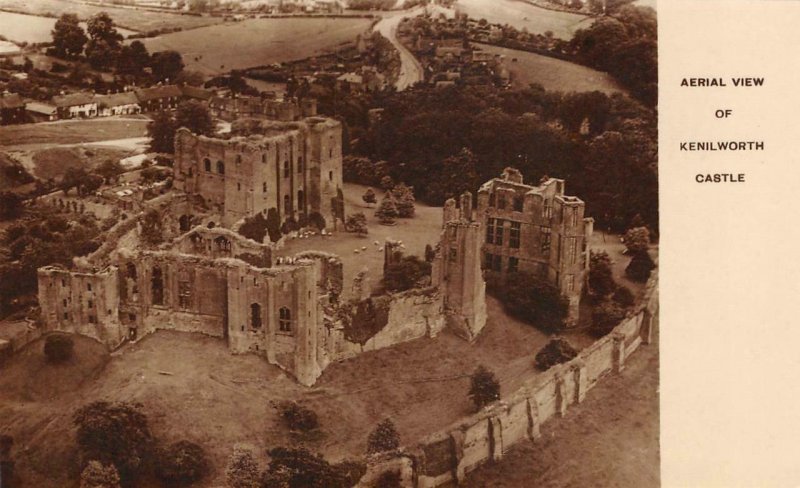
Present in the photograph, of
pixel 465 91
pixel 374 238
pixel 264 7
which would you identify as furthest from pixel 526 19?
pixel 374 238

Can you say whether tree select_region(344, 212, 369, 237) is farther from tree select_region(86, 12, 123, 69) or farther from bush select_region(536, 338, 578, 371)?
tree select_region(86, 12, 123, 69)

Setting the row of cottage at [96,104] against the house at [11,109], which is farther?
the row of cottage at [96,104]

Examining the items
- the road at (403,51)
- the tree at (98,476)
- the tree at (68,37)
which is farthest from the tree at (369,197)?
the tree at (98,476)

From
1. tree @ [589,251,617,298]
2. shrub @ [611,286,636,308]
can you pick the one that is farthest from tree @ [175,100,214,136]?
shrub @ [611,286,636,308]

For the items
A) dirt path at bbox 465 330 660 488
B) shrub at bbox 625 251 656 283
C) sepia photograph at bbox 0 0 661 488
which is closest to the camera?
dirt path at bbox 465 330 660 488

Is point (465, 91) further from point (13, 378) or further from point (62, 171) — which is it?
point (13, 378)

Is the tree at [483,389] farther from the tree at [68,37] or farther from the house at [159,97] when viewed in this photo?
the tree at [68,37]
